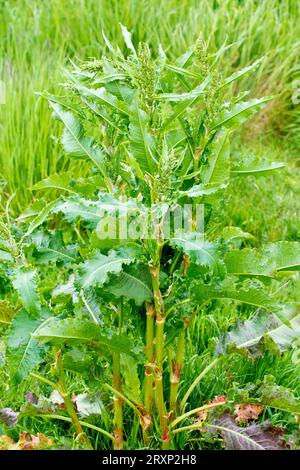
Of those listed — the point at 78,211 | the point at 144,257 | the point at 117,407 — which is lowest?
the point at 117,407

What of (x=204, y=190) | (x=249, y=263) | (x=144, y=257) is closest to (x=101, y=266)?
(x=144, y=257)

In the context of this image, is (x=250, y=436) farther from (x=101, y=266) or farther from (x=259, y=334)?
(x=101, y=266)

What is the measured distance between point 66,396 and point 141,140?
2.46 feet

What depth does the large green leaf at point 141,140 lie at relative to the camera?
1751 millimetres

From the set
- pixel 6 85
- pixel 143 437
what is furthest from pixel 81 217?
pixel 6 85

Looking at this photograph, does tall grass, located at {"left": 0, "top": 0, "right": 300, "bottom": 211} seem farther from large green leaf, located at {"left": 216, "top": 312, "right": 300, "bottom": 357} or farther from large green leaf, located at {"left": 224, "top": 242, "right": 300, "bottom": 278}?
large green leaf, located at {"left": 224, "top": 242, "right": 300, "bottom": 278}

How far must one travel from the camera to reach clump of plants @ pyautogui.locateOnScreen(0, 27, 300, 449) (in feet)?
5.69

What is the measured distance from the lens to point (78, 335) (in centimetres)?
180

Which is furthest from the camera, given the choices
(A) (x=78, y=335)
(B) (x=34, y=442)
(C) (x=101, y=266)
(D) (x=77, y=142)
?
(B) (x=34, y=442)

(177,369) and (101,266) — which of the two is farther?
(177,369)

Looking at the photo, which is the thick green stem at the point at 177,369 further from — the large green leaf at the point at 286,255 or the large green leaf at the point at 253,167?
the large green leaf at the point at 253,167

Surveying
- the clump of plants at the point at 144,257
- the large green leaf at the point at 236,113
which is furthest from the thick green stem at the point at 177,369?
the large green leaf at the point at 236,113

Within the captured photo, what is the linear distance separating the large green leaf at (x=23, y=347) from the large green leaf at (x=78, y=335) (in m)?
0.03

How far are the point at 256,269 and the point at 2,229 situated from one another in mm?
657
